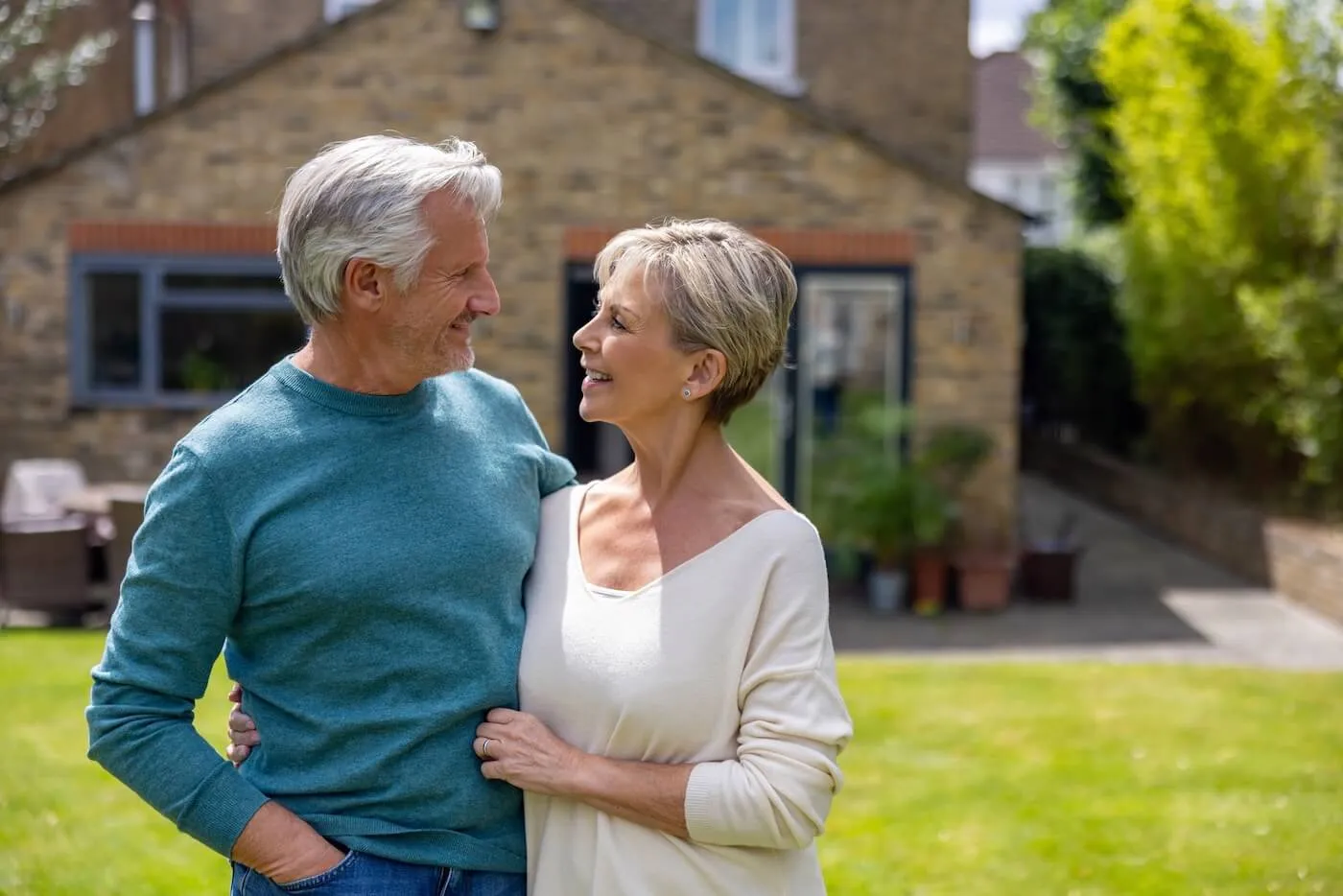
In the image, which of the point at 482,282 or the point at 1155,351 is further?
the point at 1155,351

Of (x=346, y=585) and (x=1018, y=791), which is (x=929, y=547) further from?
(x=346, y=585)

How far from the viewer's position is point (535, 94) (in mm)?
12766

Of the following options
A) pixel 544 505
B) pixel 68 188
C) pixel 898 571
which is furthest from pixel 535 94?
pixel 544 505

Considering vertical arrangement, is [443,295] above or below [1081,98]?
below

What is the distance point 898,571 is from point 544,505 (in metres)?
9.84

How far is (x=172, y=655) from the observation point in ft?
7.17

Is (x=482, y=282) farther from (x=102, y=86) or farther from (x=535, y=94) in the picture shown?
(x=102, y=86)

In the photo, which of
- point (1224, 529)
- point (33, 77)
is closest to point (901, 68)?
point (1224, 529)

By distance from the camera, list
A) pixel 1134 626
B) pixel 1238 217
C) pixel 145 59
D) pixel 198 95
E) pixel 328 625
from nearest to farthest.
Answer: pixel 328 625
pixel 1134 626
pixel 198 95
pixel 1238 217
pixel 145 59

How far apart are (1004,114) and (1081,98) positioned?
2322cm

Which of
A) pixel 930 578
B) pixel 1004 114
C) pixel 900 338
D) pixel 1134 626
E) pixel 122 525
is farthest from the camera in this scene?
pixel 1004 114

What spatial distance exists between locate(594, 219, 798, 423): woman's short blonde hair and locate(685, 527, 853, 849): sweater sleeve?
13.7 inches

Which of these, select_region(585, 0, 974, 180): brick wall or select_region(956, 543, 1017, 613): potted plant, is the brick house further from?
select_region(585, 0, 974, 180): brick wall

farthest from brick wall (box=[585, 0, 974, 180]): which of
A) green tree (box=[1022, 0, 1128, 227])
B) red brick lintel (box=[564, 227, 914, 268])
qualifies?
green tree (box=[1022, 0, 1128, 227])
